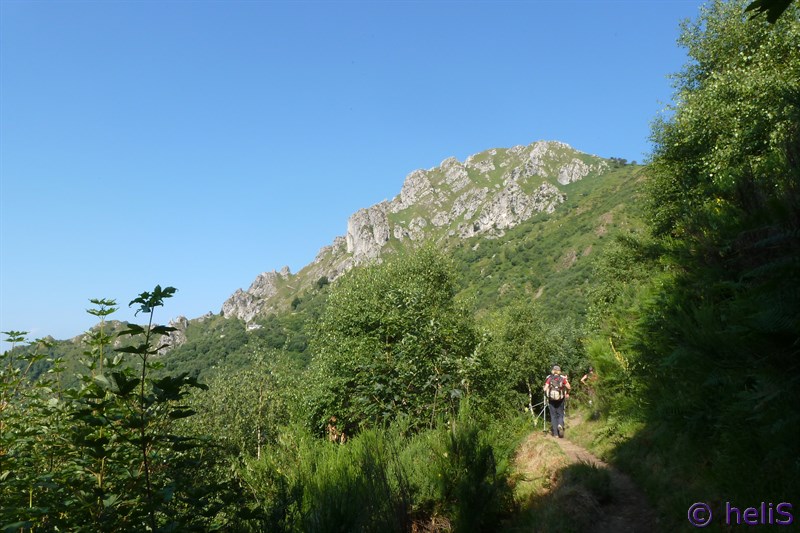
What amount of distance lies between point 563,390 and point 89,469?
12.5 metres

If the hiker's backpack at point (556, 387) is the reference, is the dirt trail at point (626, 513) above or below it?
below

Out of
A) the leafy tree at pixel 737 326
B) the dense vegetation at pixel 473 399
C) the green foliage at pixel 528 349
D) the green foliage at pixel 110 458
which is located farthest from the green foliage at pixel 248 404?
the leafy tree at pixel 737 326

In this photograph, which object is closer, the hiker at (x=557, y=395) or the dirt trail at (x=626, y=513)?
the dirt trail at (x=626, y=513)

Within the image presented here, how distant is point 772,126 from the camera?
36.2 feet

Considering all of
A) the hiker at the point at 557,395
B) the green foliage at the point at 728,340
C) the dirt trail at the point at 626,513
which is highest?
the green foliage at the point at 728,340

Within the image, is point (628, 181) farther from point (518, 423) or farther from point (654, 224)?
point (518, 423)

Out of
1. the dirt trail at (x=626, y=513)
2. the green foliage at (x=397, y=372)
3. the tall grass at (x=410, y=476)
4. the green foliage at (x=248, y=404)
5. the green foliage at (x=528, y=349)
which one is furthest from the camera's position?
the green foliage at (x=528, y=349)

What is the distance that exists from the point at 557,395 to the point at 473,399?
202 inches

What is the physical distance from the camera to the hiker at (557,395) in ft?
42.9

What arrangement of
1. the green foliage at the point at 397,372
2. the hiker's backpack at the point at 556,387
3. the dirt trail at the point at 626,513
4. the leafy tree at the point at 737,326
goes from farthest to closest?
the hiker's backpack at the point at 556,387, the green foliage at the point at 397,372, the dirt trail at the point at 626,513, the leafy tree at the point at 737,326

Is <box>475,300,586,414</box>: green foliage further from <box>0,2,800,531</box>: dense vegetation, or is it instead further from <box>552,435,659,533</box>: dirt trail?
<box>552,435,659,533</box>: dirt trail

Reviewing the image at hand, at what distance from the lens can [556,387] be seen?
514 inches

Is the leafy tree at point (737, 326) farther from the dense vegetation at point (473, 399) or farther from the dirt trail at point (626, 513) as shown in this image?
the dirt trail at point (626, 513)

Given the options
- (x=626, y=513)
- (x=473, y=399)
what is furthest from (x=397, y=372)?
(x=626, y=513)
